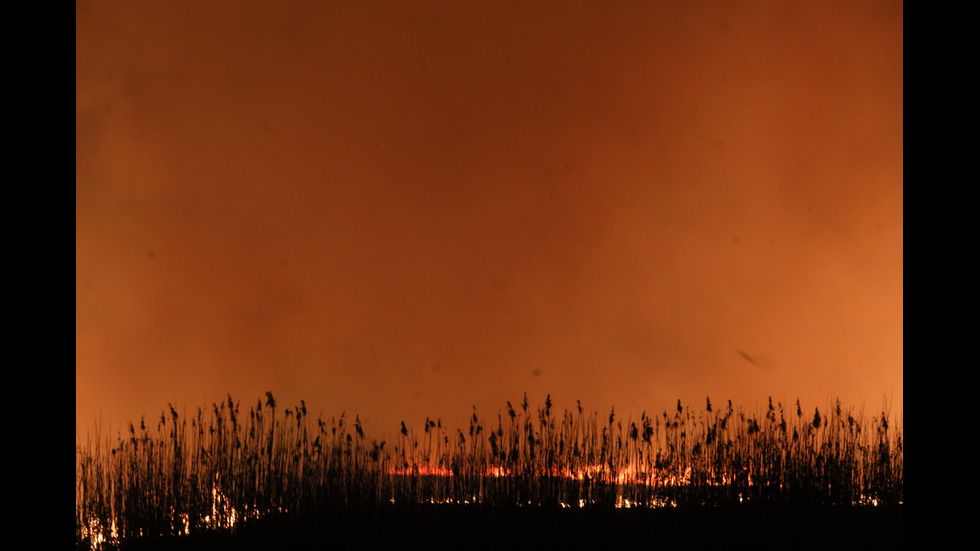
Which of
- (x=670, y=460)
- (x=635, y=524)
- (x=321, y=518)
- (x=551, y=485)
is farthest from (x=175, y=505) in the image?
(x=670, y=460)

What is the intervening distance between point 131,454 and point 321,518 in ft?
3.88

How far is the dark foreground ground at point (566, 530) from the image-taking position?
388 cm

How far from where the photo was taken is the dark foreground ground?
388cm

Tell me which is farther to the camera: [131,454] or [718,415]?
[718,415]

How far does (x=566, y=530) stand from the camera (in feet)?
13.1
